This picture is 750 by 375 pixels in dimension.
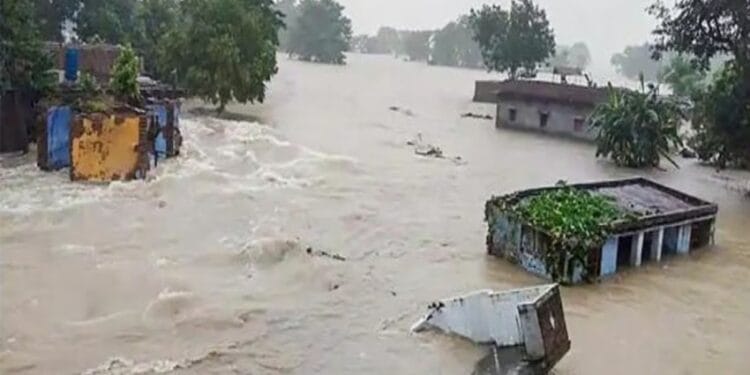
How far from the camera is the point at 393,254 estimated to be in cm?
1401

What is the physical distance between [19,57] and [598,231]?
1435 centimetres

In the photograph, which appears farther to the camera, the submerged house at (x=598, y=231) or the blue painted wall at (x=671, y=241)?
the blue painted wall at (x=671, y=241)

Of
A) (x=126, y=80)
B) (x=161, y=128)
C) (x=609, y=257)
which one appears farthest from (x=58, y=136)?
(x=609, y=257)

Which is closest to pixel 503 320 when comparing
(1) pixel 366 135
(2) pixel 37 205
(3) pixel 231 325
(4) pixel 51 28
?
(3) pixel 231 325

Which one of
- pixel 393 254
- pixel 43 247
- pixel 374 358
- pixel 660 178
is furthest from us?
pixel 660 178

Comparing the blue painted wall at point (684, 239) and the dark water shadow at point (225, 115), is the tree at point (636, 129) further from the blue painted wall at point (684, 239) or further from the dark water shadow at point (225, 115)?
the dark water shadow at point (225, 115)

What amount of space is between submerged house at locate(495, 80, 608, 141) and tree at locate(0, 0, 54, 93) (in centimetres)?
1943

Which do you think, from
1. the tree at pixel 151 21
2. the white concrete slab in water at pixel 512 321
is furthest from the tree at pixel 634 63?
the white concrete slab in water at pixel 512 321

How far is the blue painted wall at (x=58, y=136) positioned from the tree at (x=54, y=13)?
2090 centimetres

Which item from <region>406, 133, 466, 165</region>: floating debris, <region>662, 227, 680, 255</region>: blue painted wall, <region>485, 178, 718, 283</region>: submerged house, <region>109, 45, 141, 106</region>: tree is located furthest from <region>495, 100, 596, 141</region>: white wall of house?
<region>109, 45, 141, 106</region>: tree

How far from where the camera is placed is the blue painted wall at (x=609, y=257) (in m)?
13.0

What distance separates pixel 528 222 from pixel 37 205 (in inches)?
349

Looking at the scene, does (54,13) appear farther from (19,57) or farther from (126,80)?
(126,80)

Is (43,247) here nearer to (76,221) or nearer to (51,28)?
(76,221)
